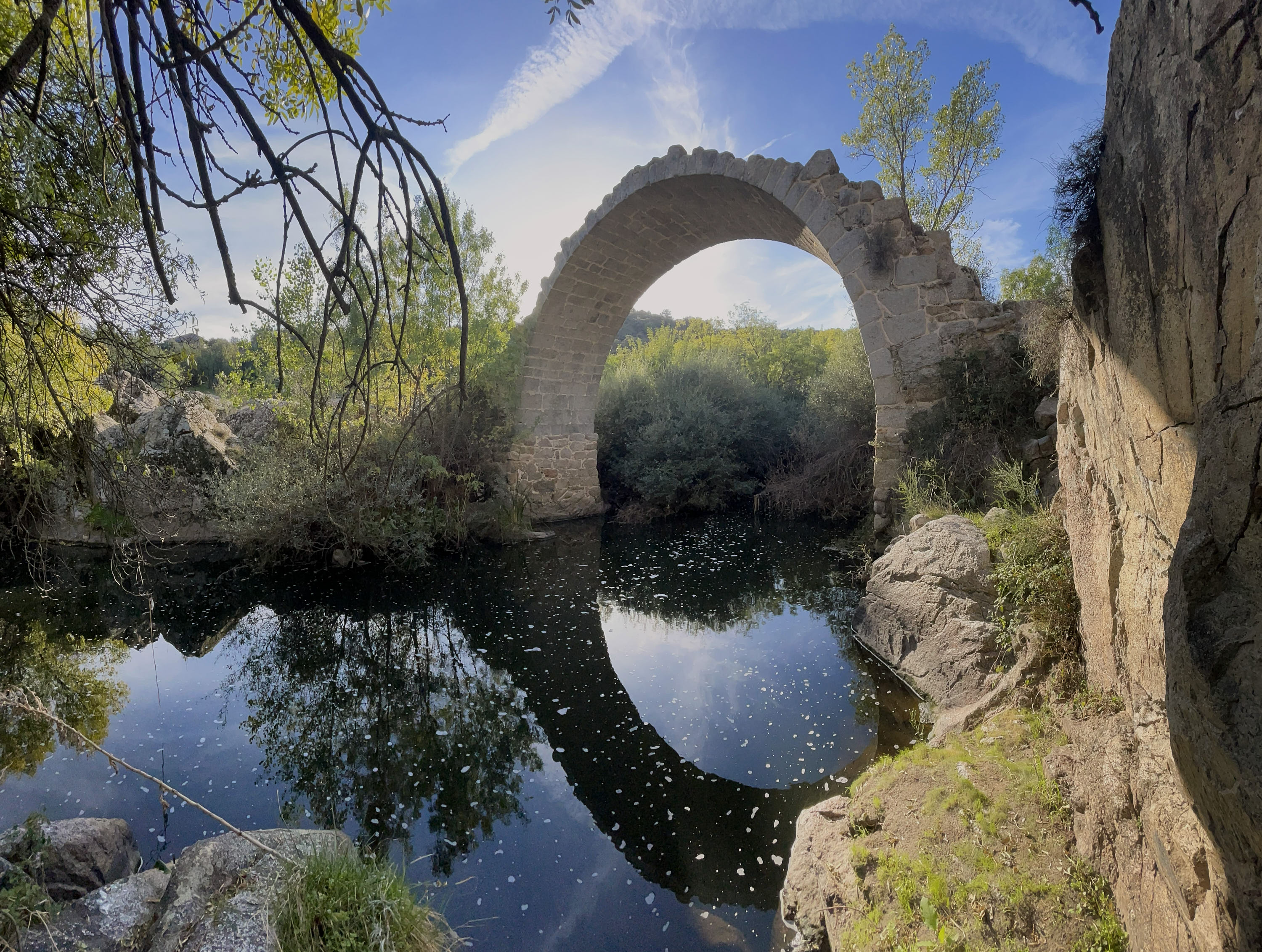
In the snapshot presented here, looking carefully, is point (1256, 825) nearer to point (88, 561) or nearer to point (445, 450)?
point (445, 450)

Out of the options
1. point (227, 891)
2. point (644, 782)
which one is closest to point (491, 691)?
point (644, 782)

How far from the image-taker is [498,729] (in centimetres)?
345

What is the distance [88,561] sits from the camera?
707 cm

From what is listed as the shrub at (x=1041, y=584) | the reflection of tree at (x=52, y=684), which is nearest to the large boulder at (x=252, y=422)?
the reflection of tree at (x=52, y=684)

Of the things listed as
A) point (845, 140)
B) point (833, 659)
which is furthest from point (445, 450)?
point (845, 140)

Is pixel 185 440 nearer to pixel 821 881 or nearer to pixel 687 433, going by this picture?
pixel 687 433

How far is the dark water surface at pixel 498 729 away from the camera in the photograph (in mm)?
2371

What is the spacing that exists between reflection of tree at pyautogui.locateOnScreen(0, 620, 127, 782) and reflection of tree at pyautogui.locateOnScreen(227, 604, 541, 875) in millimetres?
722

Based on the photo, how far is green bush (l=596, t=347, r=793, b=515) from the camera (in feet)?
33.2

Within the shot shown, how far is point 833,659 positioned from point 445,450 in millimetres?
5753

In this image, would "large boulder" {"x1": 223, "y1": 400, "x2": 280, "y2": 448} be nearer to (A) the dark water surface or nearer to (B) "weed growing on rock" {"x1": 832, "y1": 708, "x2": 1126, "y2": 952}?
(A) the dark water surface

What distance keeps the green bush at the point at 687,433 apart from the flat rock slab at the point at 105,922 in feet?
26.3

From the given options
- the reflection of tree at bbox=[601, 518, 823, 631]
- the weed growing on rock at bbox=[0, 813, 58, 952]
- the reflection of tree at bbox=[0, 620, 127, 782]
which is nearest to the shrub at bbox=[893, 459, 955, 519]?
the reflection of tree at bbox=[601, 518, 823, 631]

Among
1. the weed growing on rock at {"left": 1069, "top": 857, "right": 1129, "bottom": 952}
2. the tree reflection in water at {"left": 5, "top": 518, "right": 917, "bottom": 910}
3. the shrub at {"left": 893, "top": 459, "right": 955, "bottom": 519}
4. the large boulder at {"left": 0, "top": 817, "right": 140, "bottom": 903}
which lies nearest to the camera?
the weed growing on rock at {"left": 1069, "top": 857, "right": 1129, "bottom": 952}
